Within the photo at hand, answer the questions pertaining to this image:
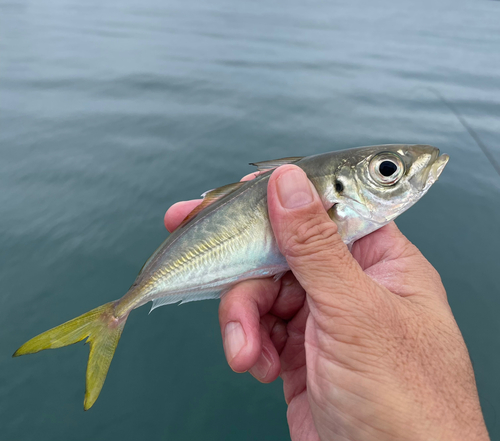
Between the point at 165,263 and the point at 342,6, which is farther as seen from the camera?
the point at 342,6

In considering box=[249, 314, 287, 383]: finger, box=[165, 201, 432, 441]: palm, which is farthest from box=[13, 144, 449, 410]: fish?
→ box=[249, 314, 287, 383]: finger

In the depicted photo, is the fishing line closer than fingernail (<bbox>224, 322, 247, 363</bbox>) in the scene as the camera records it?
No

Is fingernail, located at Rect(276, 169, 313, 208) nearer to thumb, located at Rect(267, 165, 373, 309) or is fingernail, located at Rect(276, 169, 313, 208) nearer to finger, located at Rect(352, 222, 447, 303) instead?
thumb, located at Rect(267, 165, 373, 309)

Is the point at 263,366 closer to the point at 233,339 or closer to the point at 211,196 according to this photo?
the point at 233,339

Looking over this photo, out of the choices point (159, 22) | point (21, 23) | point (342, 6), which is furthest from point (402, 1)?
point (21, 23)

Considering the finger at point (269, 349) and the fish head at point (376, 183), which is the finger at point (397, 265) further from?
the finger at point (269, 349)

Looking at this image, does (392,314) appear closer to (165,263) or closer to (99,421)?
(165,263)
